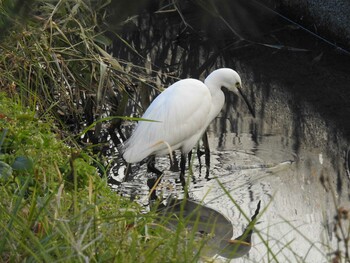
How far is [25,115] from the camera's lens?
418cm

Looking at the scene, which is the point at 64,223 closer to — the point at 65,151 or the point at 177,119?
the point at 65,151

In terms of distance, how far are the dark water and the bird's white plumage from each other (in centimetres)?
17

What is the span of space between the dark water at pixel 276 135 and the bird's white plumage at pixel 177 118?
0.57 ft

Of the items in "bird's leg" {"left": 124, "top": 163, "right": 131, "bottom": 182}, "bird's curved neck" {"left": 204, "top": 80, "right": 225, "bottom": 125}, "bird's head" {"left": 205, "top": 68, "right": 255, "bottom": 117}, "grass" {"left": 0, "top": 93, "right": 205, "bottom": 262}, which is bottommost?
"bird's leg" {"left": 124, "top": 163, "right": 131, "bottom": 182}

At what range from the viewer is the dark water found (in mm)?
5004

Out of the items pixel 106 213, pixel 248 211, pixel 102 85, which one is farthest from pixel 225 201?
pixel 106 213

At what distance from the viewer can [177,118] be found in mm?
5762

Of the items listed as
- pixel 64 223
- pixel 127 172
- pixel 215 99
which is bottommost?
pixel 127 172

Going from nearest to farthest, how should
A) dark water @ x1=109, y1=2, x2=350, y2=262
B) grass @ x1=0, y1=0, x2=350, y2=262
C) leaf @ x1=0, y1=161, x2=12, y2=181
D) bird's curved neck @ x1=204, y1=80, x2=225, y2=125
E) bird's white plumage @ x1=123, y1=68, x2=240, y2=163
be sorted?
grass @ x1=0, y1=0, x2=350, y2=262, leaf @ x1=0, y1=161, x2=12, y2=181, dark water @ x1=109, y1=2, x2=350, y2=262, bird's white plumage @ x1=123, y1=68, x2=240, y2=163, bird's curved neck @ x1=204, y1=80, x2=225, y2=125

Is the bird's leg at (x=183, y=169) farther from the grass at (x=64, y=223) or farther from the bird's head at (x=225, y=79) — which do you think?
the grass at (x=64, y=223)

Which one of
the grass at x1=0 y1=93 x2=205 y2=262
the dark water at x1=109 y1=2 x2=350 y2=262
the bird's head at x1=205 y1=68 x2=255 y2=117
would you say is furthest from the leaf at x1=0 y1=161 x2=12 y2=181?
the bird's head at x1=205 y1=68 x2=255 y2=117

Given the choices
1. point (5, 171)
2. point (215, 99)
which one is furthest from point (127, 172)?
point (5, 171)

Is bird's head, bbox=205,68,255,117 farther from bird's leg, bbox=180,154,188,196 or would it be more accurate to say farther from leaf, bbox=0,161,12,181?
leaf, bbox=0,161,12,181

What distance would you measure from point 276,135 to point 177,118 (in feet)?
2.50
